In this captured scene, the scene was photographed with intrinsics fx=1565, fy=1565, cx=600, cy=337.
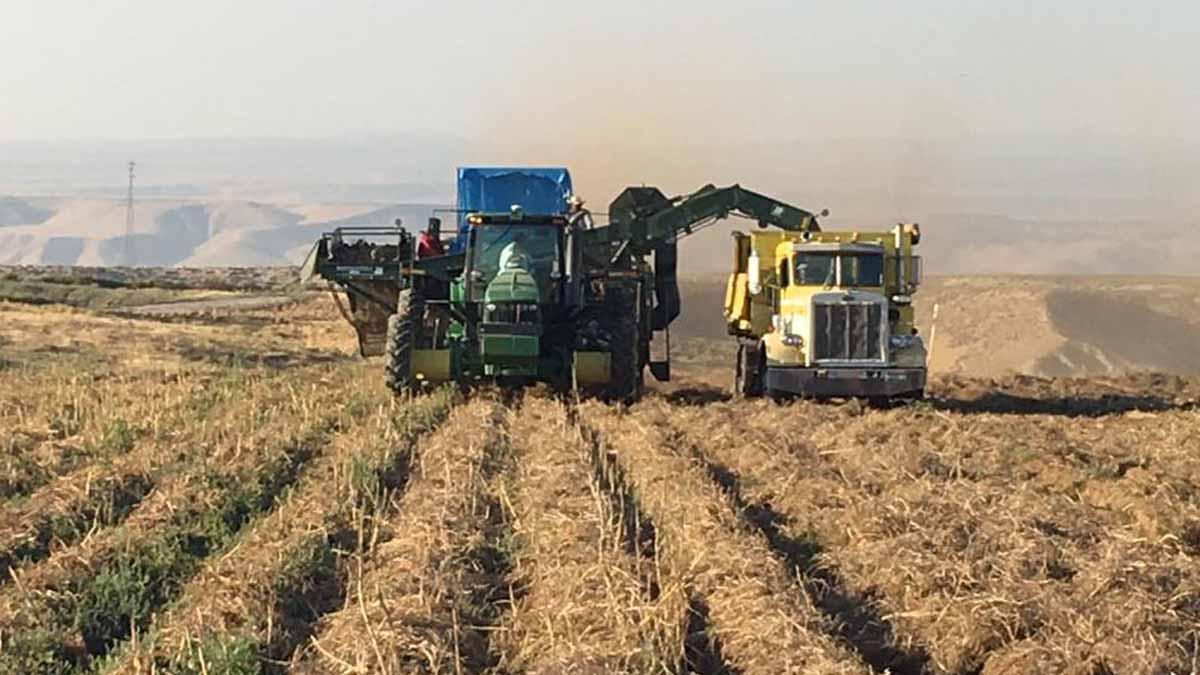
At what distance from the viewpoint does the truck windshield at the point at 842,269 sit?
2269 cm

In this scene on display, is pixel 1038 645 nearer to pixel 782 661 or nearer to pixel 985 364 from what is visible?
pixel 782 661

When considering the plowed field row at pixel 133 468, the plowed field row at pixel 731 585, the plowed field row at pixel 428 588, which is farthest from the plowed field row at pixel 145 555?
the plowed field row at pixel 731 585

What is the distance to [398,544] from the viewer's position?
1025 centimetres

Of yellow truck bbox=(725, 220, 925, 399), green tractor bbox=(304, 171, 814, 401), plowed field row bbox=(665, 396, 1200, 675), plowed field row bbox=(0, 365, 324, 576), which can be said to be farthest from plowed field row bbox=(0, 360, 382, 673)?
yellow truck bbox=(725, 220, 925, 399)

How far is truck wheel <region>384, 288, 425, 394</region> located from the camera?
21781 mm

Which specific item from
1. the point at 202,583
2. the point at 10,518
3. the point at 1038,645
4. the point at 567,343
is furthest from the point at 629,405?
the point at 1038,645

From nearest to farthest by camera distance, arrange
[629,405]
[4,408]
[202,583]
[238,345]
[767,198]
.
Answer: [202,583], [4,408], [629,405], [767,198], [238,345]

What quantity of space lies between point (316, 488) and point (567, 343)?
10.0 m

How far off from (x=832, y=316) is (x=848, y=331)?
306 mm

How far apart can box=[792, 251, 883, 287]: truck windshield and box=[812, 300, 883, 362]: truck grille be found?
28.4 inches

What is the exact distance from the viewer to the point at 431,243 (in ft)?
84.1

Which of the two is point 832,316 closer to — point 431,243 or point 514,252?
point 514,252

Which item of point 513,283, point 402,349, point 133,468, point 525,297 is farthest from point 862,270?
point 133,468

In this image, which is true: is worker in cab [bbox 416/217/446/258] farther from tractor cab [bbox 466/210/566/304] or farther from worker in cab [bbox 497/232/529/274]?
worker in cab [bbox 497/232/529/274]
